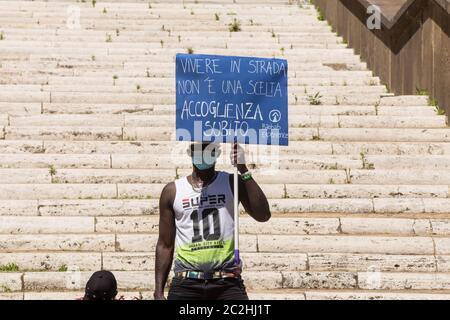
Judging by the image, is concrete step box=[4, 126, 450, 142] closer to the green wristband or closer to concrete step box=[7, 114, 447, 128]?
concrete step box=[7, 114, 447, 128]

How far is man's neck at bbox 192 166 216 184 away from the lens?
8.06 metres

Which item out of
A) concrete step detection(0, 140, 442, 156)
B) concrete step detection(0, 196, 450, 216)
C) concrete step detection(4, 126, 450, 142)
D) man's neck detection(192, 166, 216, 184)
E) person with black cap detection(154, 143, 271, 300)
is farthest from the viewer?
concrete step detection(4, 126, 450, 142)

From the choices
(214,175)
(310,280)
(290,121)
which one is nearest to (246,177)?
(214,175)

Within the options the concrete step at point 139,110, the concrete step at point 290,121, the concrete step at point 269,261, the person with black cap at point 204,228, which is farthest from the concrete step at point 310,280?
the concrete step at point 139,110

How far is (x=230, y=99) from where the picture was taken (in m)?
8.65

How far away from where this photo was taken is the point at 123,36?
18719mm

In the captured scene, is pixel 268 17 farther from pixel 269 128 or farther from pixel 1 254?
pixel 269 128

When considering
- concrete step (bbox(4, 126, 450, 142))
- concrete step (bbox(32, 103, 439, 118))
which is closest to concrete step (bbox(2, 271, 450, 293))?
concrete step (bbox(4, 126, 450, 142))

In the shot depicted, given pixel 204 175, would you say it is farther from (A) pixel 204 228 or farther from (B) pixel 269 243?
(B) pixel 269 243

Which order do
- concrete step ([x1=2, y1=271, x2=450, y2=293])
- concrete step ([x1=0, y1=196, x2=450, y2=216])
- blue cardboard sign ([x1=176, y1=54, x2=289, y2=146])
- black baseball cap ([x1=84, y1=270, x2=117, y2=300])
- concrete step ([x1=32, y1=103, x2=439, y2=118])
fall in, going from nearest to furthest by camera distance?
1. black baseball cap ([x1=84, y1=270, x2=117, y2=300])
2. blue cardboard sign ([x1=176, y1=54, x2=289, y2=146])
3. concrete step ([x1=2, y1=271, x2=450, y2=293])
4. concrete step ([x1=0, y1=196, x2=450, y2=216])
5. concrete step ([x1=32, y1=103, x2=439, y2=118])

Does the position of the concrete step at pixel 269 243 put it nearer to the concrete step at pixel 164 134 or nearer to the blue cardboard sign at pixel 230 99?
the concrete step at pixel 164 134

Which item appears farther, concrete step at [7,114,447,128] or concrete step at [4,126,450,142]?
concrete step at [7,114,447,128]
